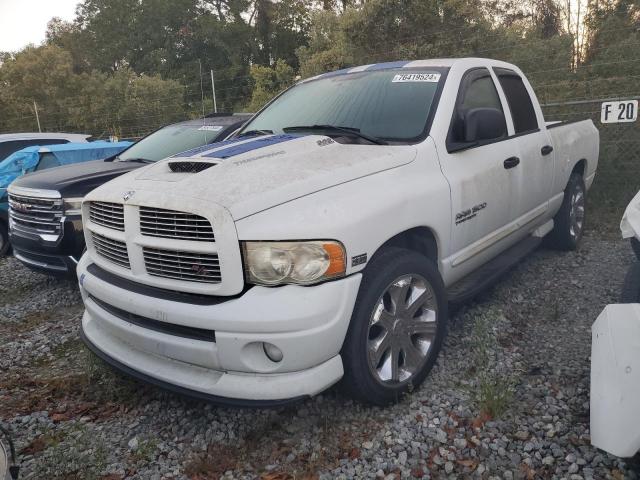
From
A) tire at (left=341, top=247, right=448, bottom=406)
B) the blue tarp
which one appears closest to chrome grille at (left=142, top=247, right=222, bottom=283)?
tire at (left=341, top=247, right=448, bottom=406)

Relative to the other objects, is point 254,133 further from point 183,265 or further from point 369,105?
point 183,265

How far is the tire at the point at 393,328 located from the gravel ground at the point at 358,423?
0.18 m

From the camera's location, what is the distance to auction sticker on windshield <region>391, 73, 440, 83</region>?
356cm

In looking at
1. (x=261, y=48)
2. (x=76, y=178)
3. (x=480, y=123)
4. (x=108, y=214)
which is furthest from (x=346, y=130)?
(x=261, y=48)

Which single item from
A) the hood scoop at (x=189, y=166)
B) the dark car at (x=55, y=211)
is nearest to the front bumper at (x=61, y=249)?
the dark car at (x=55, y=211)

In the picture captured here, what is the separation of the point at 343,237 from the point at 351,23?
408 inches

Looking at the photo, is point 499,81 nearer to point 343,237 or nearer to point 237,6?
point 343,237

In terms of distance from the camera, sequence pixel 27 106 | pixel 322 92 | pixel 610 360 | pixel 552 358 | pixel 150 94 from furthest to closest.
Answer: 1. pixel 27 106
2. pixel 150 94
3. pixel 322 92
4. pixel 552 358
5. pixel 610 360

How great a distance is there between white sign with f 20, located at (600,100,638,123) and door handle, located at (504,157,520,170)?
302 centimetres

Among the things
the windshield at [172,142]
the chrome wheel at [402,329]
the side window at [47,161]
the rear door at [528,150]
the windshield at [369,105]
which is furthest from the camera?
Answer: the side window at [47,161]

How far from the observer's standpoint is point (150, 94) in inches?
750

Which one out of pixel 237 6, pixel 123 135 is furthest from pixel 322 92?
pixel 237 6

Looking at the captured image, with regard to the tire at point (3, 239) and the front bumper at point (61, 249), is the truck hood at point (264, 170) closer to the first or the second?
the front bumper at point (61, 249)

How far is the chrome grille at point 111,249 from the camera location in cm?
276
